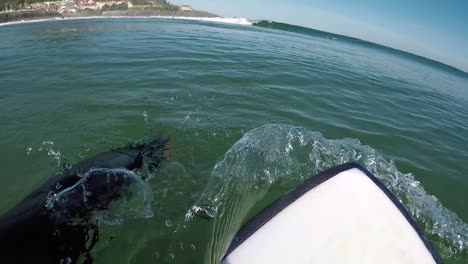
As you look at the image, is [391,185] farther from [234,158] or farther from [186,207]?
[186,207]

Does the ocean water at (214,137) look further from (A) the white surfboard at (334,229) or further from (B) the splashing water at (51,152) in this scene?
(A) the white surfboard at (334,229)

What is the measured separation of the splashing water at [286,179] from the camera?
4285 mm

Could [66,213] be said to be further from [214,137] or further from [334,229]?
[214,137]

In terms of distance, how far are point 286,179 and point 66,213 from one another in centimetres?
307

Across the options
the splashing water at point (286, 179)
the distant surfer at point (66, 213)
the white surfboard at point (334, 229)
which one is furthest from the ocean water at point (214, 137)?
the white surfboard at point (334, 229)

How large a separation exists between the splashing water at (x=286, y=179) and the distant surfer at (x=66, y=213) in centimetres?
111

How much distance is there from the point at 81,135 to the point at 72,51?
1007 cm

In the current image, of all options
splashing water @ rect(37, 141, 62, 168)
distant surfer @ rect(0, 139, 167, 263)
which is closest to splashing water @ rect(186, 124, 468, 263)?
distant surfer @ rect(0, 139, 167, 263)

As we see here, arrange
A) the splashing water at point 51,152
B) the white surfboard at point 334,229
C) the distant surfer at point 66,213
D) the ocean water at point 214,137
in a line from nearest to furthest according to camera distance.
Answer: the white surfboard at point 334,229
the distant surfer at point 66,213
the ocean water at point 214,137
the splashing water at point 51,152

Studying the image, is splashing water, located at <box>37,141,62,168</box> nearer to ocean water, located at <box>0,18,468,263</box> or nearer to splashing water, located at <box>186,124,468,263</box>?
ocean water, located at <box>0,18,468,263</box>

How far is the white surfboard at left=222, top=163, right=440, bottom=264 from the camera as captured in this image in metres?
2.70

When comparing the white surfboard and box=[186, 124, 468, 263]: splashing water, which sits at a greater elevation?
the white surfboard

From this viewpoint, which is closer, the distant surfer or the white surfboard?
the white surfboard

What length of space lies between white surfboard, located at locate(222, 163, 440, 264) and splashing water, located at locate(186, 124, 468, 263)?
873 millimetres
